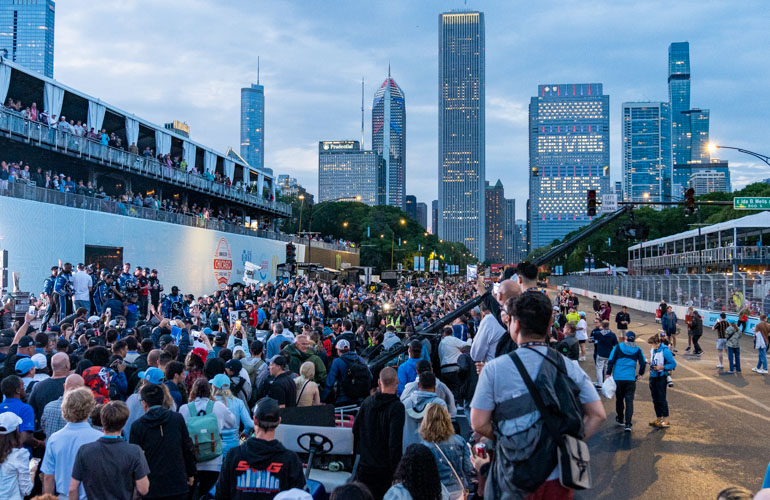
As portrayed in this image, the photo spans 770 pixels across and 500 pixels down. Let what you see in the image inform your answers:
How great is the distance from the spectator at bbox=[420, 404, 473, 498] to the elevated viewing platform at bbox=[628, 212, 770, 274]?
5588 centimetres

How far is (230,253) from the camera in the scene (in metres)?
42.2

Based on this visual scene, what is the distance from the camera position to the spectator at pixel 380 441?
527 cm

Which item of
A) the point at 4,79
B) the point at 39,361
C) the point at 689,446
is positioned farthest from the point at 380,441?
the point at 4,79

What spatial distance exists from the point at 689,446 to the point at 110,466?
29.7 ft

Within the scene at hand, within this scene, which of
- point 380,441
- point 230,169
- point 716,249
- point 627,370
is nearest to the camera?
point 380,441

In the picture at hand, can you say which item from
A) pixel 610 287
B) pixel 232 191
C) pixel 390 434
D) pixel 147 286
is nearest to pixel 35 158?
pixel 147 286

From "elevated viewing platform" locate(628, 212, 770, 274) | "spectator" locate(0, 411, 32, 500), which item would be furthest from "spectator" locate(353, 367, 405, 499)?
"elevated viewing platform" locate(628, 212, 770, 274)

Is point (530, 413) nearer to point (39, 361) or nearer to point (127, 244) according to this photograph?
point (39, 361)

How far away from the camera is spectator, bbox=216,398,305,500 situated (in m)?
4.05

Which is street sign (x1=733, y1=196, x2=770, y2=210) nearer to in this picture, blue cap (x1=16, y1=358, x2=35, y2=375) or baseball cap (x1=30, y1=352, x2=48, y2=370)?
baseball cap (x1=30, y1=352, x2=48, y2=370)

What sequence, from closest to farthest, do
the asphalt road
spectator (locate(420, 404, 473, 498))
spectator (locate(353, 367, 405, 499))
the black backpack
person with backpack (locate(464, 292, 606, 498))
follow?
person with backpack (locate(464, 292, 606, 498)), spectator (locate(420, 404, 473, 498)), spectator (locate(353, 367, 405, 499)), the asphalt road, the black backpack

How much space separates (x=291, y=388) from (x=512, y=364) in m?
4.36

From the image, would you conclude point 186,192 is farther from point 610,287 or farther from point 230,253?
point 610,287

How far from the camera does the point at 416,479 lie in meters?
3.70
